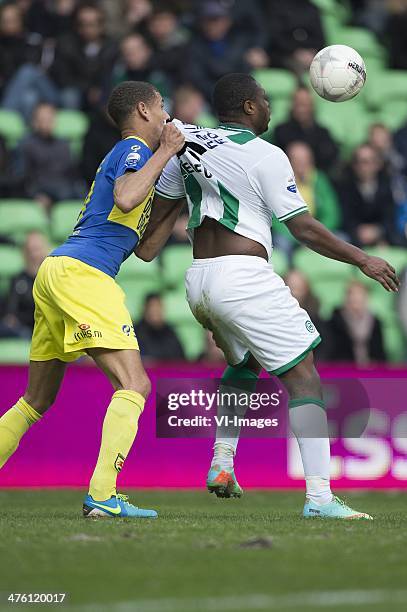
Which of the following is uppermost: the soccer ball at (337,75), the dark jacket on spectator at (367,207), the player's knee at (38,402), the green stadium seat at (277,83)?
the green stadium seat at (277,83)

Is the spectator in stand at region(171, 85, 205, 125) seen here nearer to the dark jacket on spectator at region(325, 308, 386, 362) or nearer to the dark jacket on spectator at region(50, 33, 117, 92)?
the dark jacket on spectator at region(50, 33, 117, 92)

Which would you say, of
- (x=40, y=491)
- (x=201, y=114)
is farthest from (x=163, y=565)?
(x=201, y=114)

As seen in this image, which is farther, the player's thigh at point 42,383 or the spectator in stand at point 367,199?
the spectator in stand at point 367,199

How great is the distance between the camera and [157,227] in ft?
25.3

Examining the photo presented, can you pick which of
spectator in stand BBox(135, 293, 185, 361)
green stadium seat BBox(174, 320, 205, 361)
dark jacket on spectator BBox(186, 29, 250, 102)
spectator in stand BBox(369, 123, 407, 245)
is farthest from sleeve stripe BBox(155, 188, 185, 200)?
dark jacket on spectator BBox(186, 29, 250, 102)

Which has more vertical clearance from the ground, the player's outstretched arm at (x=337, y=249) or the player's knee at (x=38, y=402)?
the player's outstretched arm at (x=337, y=249)

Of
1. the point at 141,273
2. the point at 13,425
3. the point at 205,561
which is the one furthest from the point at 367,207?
the point at 205,561

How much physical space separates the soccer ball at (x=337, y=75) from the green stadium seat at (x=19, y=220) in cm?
652

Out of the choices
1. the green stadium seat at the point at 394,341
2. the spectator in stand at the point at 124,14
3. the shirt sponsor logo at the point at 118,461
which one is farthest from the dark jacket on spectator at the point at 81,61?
the shirt sponsor logo at the point at 118,461

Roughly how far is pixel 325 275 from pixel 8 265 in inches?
139

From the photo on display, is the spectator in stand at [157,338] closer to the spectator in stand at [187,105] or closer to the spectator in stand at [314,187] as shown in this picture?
the spectator in stand at [314,187]

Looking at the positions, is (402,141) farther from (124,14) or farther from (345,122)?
(124,14)

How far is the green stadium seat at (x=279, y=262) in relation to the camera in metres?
13.5

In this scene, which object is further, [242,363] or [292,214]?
[242,363]
